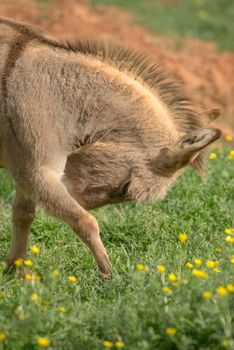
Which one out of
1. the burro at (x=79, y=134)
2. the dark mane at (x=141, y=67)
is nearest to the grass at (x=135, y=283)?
the burro at (x=79, y=134)

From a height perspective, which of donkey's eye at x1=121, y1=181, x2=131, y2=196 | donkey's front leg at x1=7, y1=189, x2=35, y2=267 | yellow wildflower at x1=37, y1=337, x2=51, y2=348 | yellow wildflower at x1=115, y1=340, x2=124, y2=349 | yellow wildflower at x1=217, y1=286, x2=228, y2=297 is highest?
yellow wildflower at x1=217, y1=286, x2=228, y2=297

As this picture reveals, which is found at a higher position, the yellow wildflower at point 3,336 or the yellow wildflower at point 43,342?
the yellow wildflower at point 43,342

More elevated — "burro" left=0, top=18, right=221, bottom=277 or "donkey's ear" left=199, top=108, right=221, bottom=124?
"donkey's ear" left=199, top=108, right=221, bottom=124

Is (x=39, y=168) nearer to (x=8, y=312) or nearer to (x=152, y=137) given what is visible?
(x=152, y=137)

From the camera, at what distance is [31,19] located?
1225cm

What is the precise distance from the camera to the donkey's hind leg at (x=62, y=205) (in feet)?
19.0

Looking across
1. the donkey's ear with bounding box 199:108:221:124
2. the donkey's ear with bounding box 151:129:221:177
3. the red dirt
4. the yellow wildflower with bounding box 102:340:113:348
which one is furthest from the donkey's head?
the red dirt

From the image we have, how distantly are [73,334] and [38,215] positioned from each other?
2713mm

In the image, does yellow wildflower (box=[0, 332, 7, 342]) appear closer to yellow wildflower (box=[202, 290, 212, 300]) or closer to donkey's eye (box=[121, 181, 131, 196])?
yellow wildflower (box=[202, 290, 212, 300])

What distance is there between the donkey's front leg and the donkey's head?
2.11 ft

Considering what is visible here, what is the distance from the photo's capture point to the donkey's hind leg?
228 inches

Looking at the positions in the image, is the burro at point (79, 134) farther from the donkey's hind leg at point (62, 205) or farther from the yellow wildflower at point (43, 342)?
the yellow wildflower at point (43, 342)

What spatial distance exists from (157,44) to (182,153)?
7661mm

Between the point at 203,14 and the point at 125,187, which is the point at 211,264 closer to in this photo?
the point at 125,187
